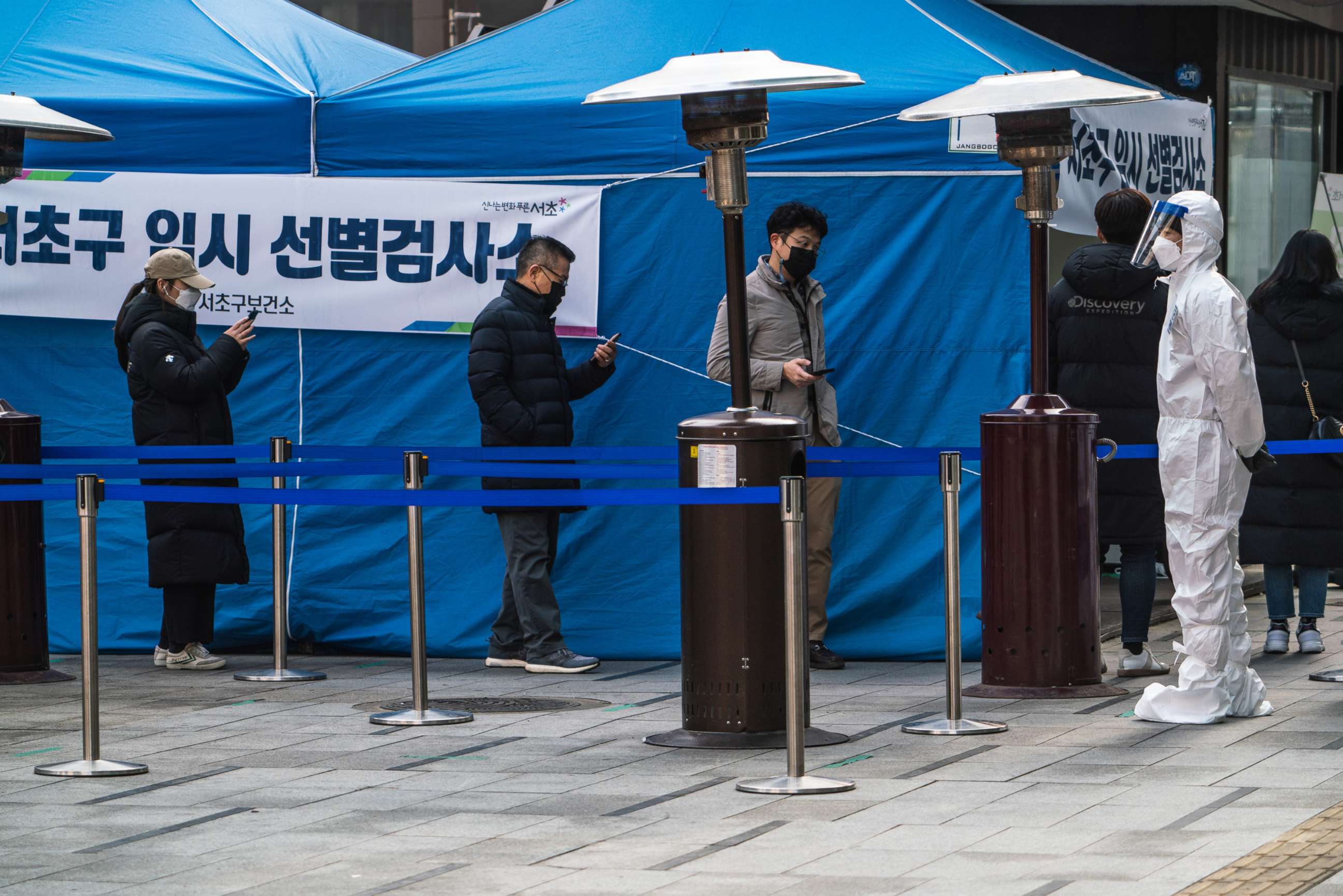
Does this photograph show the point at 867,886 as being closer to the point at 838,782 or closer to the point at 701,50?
the point at 838,782

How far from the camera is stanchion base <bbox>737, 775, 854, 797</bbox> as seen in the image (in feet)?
20.1

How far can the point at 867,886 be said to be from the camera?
16.3 feet

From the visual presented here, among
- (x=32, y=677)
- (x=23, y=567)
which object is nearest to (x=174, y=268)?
(x=23, y=567)

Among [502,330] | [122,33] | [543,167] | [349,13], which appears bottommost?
[502,330]

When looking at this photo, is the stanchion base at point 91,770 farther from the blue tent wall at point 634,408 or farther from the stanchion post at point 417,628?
the blue tent wall at point 634,408

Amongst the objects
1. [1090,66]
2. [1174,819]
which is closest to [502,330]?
[1090,66]

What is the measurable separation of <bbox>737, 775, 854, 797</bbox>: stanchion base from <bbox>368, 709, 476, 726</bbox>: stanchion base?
1.79 metres

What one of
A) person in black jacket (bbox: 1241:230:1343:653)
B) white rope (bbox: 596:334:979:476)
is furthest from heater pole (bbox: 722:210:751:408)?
person in black jacket (bbox: 1241:230:1343:653)

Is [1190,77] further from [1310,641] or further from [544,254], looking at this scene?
[544,254]

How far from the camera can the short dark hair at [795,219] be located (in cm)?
882

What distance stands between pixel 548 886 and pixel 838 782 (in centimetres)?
146

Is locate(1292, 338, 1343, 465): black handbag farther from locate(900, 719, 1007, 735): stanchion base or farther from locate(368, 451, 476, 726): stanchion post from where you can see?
locate(368, 451, 476, 726): stanchion post

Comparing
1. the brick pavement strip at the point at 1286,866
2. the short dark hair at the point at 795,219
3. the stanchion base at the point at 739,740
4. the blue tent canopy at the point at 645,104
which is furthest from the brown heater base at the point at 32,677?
the brick pavement strip at the point at 1286,866

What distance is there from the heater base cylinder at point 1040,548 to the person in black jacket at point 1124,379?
0.59 m
